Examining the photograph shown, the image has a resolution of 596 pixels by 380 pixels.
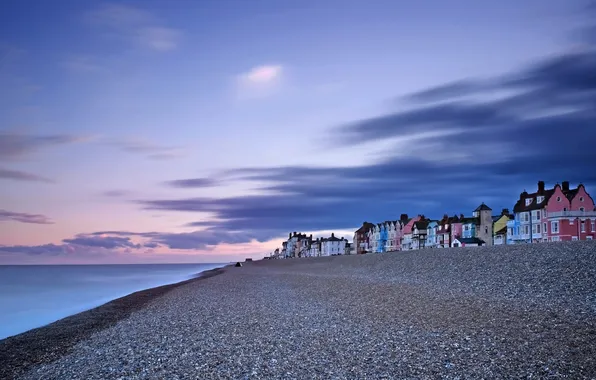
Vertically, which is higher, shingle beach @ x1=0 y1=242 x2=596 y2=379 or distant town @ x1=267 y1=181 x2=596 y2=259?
distant town @ x1=267 y1=181 x2=596 y2=259

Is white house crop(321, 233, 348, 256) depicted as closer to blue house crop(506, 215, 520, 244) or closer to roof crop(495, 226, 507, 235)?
roof crop(495, 226, 507, 235)

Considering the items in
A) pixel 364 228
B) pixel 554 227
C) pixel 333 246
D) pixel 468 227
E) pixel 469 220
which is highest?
pixel 469 220

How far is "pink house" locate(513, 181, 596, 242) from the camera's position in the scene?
214 feet

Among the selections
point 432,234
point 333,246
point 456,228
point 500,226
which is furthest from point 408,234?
point 333,246

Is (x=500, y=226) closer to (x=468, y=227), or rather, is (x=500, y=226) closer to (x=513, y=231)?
(x=468, y=227)

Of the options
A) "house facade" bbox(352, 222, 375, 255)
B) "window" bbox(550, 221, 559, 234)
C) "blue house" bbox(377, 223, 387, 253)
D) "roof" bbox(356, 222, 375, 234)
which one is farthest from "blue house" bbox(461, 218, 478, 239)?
"roof" bbox(356, 222, 375, 234)

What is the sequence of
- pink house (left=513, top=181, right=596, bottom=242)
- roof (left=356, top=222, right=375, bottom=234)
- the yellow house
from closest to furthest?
1. pink house (left=513, top=181, right=596, bottom=242)
2. the yellow house
3. roof (left=356, top=222, right=375, bottom=234)

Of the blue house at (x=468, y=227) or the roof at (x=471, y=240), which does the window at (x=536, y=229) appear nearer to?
the roof at (x=471, y=240)

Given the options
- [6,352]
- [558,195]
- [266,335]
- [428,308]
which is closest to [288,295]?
[428,308]

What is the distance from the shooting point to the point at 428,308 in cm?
2195

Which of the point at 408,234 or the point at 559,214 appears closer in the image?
the point at 559,214

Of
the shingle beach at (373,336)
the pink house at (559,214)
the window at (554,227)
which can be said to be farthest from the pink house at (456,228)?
the shingle beach at (373,336)

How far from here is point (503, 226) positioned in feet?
305

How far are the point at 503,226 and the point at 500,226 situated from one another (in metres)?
0.66
